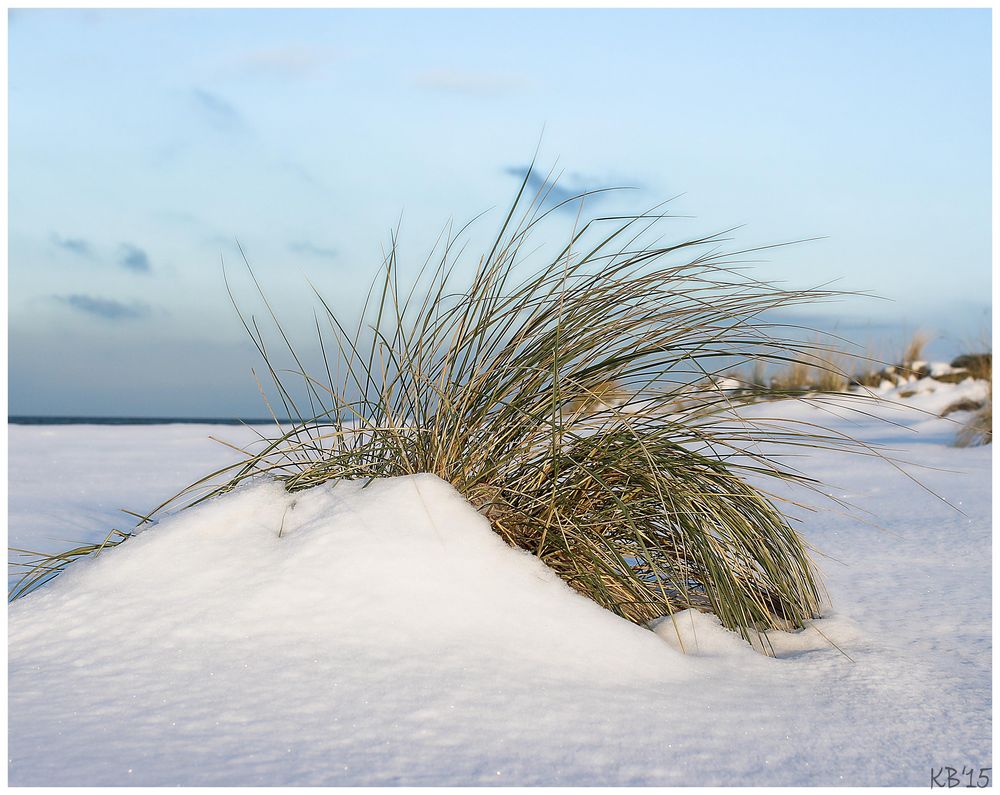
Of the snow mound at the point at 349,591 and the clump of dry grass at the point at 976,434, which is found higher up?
the snow mound at the point at 349,591

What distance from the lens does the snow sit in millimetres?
999

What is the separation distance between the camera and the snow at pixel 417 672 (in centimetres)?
100

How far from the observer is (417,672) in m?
1.19

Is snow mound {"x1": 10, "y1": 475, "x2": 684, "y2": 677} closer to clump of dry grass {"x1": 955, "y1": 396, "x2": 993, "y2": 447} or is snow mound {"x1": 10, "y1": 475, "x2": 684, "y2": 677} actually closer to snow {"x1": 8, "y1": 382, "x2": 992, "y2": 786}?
snow {"x1": 8, "y1": 382, "x2": 992, "y2": 786}

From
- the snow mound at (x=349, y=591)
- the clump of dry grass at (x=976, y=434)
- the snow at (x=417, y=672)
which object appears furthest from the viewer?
the clump of dry grass at (x=976, y=434)

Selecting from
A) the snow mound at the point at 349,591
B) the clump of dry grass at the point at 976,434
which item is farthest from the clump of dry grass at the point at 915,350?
the snow mound at the point at 349,591

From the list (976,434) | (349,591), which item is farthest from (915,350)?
A: (349,591)

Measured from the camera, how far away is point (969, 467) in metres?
4.32

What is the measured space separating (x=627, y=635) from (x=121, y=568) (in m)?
0.83

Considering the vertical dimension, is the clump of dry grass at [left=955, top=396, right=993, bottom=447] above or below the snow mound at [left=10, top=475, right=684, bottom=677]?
below

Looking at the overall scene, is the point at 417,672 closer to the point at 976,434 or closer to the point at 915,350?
the point at 976,434

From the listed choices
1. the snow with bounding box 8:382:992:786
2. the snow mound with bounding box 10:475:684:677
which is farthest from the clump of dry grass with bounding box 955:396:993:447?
the snow mound with bounding box 10:475:684:677

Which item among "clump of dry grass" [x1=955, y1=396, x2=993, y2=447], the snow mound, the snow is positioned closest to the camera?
the snow

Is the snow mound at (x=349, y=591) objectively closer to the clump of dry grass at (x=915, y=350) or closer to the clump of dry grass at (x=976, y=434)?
the clump of dry grass at (x=976, y=434)
